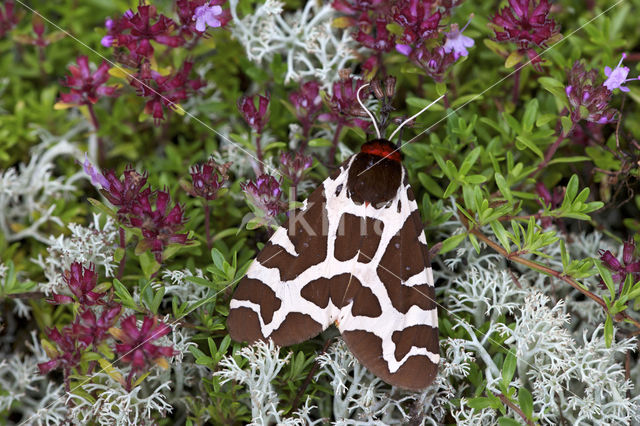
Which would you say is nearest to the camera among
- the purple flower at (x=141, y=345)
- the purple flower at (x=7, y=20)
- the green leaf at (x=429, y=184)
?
the purple flower at (x=141, y=345)

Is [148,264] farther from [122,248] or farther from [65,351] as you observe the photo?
[65,351]

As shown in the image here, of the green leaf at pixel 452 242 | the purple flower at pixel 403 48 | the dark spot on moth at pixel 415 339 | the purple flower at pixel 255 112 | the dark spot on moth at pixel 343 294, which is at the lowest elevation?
the dark spot on moth at pixel 415 339

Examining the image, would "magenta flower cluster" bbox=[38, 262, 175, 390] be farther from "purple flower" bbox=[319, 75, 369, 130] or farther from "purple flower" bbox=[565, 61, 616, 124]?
"purple flower" bbox=[565, 61, 616, 124]

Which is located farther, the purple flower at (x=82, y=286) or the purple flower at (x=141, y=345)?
the purple flower at (x=82, y=286)

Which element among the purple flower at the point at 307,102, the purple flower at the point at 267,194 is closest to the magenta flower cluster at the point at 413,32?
the purple flower at the point at 307,102

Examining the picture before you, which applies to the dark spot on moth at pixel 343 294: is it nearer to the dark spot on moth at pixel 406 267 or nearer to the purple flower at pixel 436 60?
the dark spot on moth at pixel 406 267
